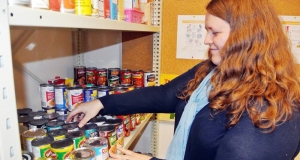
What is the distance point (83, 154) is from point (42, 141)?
0.45ft

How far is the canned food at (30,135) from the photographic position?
0.80 m

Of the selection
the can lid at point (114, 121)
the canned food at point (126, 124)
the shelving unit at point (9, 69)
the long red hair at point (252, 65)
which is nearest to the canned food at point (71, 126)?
the can lid at point (114, 121)

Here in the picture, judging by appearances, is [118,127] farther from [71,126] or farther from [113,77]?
[113,77]

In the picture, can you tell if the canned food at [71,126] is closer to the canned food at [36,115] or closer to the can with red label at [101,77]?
the canned food at [36,115]

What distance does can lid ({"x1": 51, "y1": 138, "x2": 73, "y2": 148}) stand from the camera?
2.49ft

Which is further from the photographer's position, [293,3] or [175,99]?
[293,3]

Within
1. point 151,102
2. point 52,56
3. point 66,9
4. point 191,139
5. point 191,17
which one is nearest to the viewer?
point 66,9

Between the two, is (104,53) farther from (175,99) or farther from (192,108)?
(192,108)

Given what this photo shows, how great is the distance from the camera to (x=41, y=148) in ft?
2.46

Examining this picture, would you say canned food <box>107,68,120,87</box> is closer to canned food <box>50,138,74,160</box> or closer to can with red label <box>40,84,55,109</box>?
can with red label <box>40,84,55,109</box>

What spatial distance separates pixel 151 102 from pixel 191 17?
2.33ft

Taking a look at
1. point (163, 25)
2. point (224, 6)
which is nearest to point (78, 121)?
point (224, 6)

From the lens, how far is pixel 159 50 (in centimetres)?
162

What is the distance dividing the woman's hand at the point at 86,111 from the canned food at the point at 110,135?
0.30 ft
